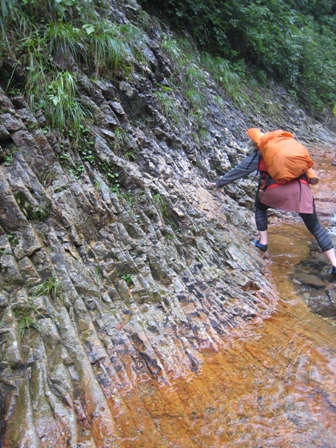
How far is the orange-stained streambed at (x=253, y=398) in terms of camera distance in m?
2.40

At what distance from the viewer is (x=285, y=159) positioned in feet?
13.6

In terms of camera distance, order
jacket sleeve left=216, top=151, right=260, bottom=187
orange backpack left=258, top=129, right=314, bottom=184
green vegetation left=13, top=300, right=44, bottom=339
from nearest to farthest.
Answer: green vegetation left=13, top=300, right=44, bottom=339
orange backpack left=258, top=129, right=314, bottom=184
jacket sleeve left=216, top=151, right=260, bottom=187

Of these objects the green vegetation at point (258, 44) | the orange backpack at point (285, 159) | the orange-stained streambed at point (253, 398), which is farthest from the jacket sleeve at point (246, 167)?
the green vegetation at point (258, 44)

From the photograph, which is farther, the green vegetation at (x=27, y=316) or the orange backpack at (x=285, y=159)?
the orange backpack at (x=285, y=159)

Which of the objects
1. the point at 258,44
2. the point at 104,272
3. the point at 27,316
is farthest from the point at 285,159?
Result: the point at 258,44

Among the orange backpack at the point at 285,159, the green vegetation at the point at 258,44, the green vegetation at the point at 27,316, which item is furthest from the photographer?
the green vegetation at the point at 258,44

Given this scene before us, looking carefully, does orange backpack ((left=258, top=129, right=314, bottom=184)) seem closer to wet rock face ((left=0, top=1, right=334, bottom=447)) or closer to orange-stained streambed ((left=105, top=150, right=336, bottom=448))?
wet rock face ((left=0, top=1, right=334, bottom=447))

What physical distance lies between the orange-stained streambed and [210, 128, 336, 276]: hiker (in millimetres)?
1244

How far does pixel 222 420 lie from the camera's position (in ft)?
8.27

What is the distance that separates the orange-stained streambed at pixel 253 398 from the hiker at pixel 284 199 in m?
1.24

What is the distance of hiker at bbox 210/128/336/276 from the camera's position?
14.2 feet

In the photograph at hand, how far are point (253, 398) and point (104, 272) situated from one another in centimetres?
165

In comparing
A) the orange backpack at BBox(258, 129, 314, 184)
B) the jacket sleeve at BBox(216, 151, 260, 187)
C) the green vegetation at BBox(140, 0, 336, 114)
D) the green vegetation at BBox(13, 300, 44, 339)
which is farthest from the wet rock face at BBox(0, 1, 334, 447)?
the green vegetation at BBox(140, 0, 336, 114)

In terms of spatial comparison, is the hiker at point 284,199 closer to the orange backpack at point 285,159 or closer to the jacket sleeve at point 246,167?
the jacket sleeve at point 246,167
